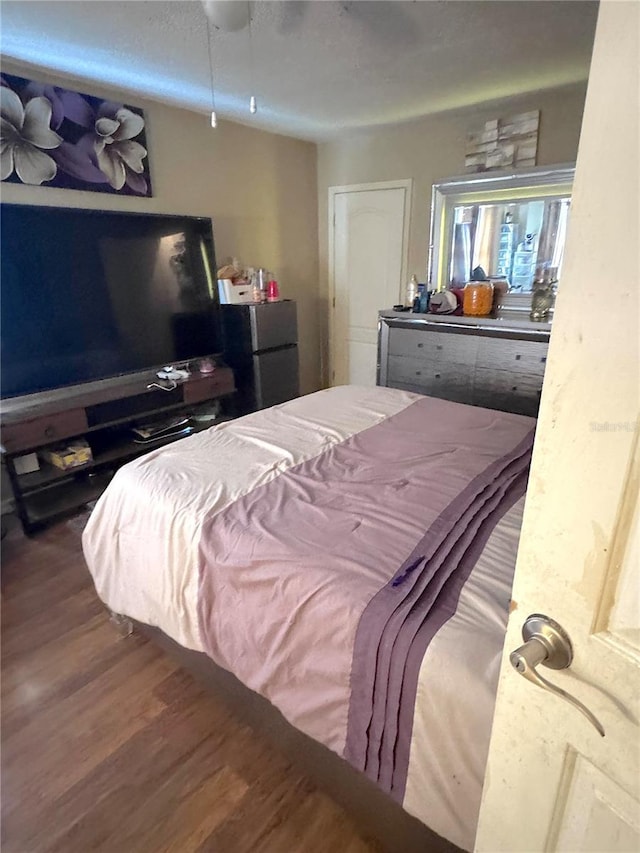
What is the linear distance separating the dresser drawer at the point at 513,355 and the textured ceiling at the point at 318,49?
149 cm

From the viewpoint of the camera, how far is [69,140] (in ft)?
8.50

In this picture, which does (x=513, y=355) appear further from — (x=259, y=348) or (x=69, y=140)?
(x=69, y=140)

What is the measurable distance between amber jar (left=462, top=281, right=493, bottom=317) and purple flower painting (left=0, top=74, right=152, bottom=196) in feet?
7.47

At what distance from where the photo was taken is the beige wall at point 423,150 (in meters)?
2.98

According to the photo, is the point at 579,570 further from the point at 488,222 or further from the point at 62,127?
the point at 488,222

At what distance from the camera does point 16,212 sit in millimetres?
2311

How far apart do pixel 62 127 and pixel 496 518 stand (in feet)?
9.72

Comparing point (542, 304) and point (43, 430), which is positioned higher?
point (542, 304)

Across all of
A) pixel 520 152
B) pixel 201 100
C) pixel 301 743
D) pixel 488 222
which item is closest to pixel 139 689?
pixel 301 743

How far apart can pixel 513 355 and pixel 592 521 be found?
264 centimetres

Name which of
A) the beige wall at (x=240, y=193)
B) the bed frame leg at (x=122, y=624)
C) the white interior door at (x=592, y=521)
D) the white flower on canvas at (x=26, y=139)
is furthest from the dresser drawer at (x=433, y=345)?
the white interior door at (x=592, y=521)

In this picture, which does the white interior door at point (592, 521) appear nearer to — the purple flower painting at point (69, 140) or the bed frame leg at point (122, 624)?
the bed frame leg at point (122, 624)

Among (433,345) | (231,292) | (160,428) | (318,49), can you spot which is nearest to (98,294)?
(160,428)

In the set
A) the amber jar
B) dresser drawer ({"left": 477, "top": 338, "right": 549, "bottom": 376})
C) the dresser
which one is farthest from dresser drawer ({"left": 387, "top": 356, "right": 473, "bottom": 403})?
the amber jar
